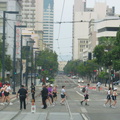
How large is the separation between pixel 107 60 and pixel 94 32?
92909mm

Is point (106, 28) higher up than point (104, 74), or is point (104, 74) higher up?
point (106, 28)

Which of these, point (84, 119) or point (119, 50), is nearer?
point (84, 119)

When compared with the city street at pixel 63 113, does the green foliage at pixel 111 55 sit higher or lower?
higher

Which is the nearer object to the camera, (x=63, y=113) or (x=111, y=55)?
(x=63, y=113)

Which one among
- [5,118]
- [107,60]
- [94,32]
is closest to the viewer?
[5,118]

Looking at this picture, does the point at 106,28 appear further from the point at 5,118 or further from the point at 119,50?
the point at 5,118

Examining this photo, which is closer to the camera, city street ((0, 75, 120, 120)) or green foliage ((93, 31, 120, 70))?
city street ((0, 75, 120, 120))

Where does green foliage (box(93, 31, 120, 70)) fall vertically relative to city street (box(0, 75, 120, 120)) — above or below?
above

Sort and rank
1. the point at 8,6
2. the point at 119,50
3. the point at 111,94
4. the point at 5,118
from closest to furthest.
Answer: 1. the point at 5,118
2. the point at 111,94
3. the point at 119,50
4. the point at 8,6

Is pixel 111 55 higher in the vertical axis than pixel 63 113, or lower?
higher

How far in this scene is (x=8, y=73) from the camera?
9056 centimetres

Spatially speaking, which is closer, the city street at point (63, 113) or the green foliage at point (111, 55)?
the city street at point (63, 113)

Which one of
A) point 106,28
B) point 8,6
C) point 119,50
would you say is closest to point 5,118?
point 119,50

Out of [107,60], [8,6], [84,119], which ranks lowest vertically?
[84,119]
